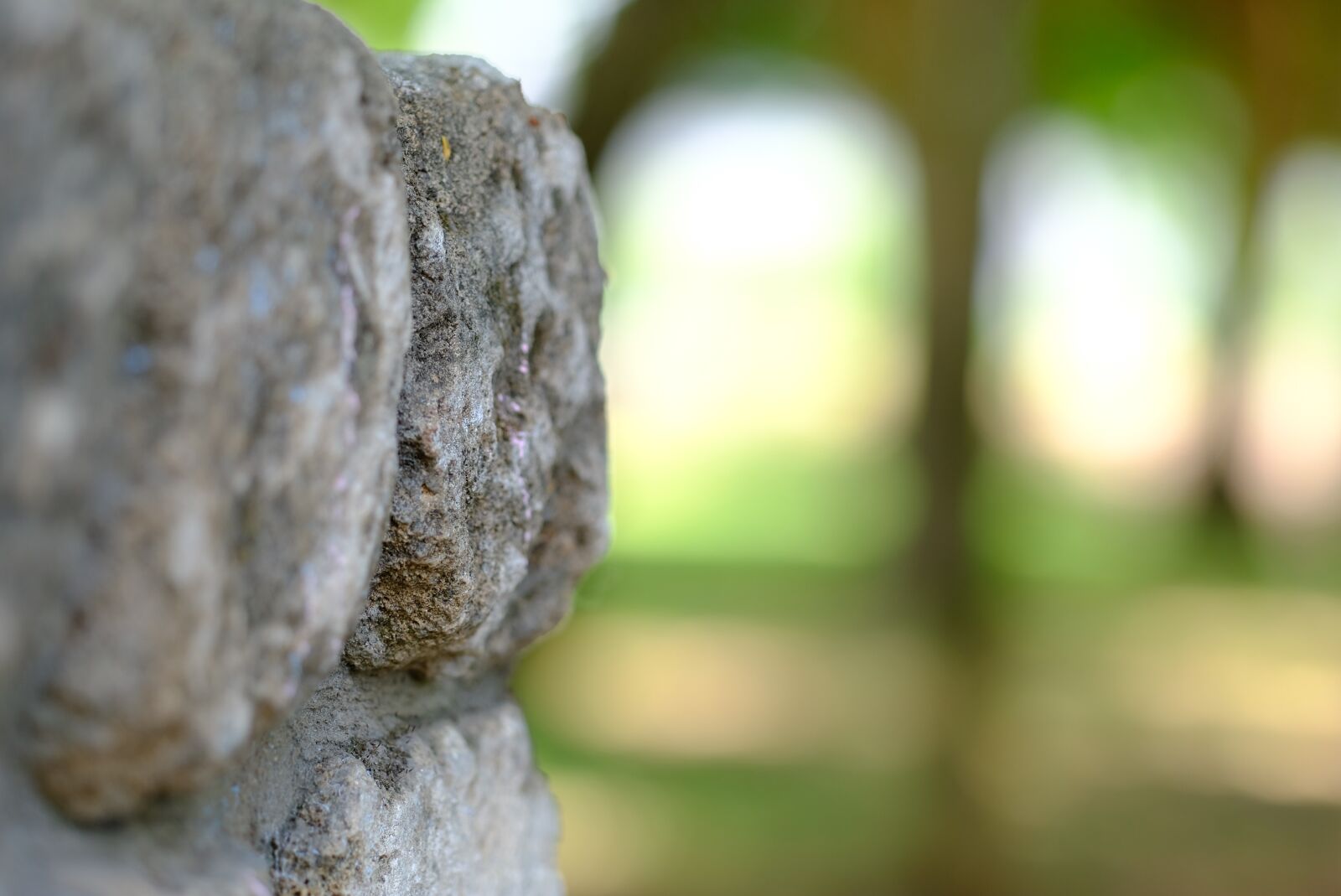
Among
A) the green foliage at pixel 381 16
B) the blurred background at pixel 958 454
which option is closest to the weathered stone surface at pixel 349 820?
the blurred background at pixel 958 454

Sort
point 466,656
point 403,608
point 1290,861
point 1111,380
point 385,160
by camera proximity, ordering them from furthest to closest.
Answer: point 1111,380, point 1290,861, point 466,656, point 403,608, point 385,160

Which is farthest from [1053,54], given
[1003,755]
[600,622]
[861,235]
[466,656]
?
[466,656]

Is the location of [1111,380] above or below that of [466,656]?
below

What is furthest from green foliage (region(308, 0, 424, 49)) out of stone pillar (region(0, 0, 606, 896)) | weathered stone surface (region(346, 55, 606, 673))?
stone pillar (region(0, 0, 606, 896))

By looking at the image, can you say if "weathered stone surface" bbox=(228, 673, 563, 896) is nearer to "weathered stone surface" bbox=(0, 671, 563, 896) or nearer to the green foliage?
"weathered stone surface" bbox=(0, 671, 563, 896)

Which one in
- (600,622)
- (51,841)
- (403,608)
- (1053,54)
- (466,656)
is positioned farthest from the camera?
(1053,54)

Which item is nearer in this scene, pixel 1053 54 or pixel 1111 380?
pixel 1053 54

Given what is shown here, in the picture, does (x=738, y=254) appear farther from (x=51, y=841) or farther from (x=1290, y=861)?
(x=51, y=841)

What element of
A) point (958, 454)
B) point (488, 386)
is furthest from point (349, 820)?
point (958, 454)
